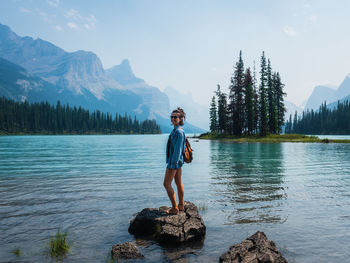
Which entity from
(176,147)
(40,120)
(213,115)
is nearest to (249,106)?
(213,115)

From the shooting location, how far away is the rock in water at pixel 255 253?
5.60 meters

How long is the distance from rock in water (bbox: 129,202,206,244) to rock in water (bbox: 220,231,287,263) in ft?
4.85

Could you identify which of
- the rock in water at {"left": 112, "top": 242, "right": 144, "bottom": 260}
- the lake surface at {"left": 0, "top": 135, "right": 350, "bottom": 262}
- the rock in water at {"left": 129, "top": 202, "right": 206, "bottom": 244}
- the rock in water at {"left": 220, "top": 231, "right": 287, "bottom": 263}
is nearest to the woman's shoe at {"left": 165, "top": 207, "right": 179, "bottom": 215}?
the rock in water at {"left": 129, "top": 202, "right": 206, "bottom": 244}

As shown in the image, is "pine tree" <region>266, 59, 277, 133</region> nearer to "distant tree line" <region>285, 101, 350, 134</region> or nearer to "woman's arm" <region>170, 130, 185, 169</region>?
"woman's arm" <region>170, 130, 185, 169</region>

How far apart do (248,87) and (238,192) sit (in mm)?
64450

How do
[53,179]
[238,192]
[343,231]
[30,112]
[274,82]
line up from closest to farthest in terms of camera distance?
[343,231], [238,192], [53,179], [274,82], [30,112]

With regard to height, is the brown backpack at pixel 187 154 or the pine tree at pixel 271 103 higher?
the pine tree at pixel 271 103

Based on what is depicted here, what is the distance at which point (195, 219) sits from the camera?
7.81 m

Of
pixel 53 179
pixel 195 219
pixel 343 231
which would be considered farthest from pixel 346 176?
pixel 53 179

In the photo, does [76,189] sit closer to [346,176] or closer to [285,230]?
[285,230]

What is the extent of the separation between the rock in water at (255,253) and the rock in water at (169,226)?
1478mm

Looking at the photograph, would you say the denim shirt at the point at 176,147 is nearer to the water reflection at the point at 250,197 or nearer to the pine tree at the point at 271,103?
the water reflection at the point at 250,197

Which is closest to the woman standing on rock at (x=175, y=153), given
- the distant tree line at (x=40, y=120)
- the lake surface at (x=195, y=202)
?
the lake surface at (x=195, y=202)

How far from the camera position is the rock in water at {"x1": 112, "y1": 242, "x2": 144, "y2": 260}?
20.2 ft
